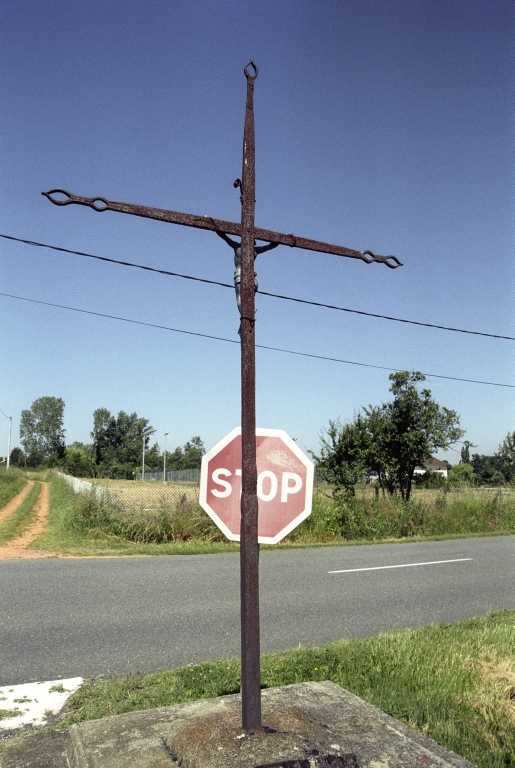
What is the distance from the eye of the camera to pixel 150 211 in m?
2.88

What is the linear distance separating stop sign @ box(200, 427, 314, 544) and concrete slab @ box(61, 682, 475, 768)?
0.82 metres

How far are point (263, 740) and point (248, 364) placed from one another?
1.59 meters

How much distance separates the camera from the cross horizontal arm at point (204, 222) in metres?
2.77

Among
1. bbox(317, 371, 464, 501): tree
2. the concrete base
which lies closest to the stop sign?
the concrete base

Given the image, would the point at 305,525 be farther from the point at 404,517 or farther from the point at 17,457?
the point at 17,457

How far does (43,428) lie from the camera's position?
120688 millimetres

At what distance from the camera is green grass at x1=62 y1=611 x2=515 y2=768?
342 centimetres

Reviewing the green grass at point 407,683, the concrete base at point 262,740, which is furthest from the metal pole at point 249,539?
the green grass at point 407,683

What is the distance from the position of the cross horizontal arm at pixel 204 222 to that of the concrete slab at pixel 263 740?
7.41 feet

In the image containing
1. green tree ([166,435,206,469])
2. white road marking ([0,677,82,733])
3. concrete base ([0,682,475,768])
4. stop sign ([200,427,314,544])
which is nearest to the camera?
concrete base ([0,682,475,768])

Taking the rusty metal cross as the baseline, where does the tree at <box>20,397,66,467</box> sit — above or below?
above

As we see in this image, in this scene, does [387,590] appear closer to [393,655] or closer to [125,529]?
[393,655]

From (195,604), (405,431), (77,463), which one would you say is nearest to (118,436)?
(77,463)

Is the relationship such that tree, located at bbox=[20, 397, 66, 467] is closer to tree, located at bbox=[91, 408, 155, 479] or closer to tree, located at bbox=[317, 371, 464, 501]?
tree, located at bbox=[91, 408, 155, 479]
